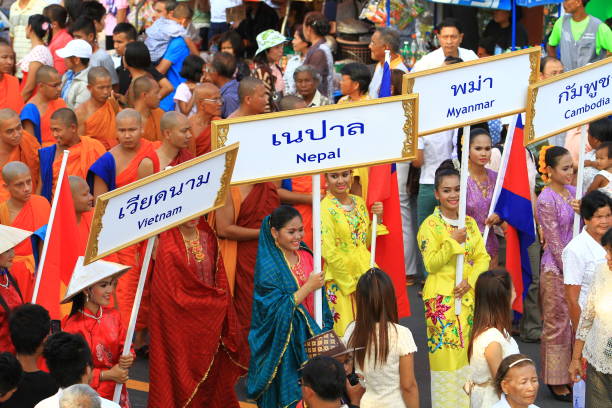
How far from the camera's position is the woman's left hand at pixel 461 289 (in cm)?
736

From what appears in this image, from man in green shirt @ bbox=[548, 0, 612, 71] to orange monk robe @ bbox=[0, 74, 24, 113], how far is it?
5432mm

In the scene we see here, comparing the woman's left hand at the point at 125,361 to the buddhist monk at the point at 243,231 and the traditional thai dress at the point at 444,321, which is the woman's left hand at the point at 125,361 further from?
the traditional thai dress at the point at 444,321

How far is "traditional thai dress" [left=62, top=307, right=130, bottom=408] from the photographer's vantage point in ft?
20.7

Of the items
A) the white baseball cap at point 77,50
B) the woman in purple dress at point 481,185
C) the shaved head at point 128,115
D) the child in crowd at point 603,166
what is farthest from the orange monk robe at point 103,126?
the child in crowd at point 603,166

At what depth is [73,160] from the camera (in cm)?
905

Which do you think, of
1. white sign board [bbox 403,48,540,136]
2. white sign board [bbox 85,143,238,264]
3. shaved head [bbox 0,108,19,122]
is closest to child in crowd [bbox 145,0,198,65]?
shaved head [bbox 0,108,19,122]

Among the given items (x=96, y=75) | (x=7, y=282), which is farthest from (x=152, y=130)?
(x=7, y=282)

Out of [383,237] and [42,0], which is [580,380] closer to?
[383,237]

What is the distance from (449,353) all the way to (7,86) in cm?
589

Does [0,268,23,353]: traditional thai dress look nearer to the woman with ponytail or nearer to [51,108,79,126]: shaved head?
[51,108,79,126]: shaved head

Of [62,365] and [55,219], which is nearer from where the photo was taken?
[62,365]

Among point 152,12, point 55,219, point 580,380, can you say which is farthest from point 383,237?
point 152,12

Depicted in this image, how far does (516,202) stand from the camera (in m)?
8.24

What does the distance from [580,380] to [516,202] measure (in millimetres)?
1436
